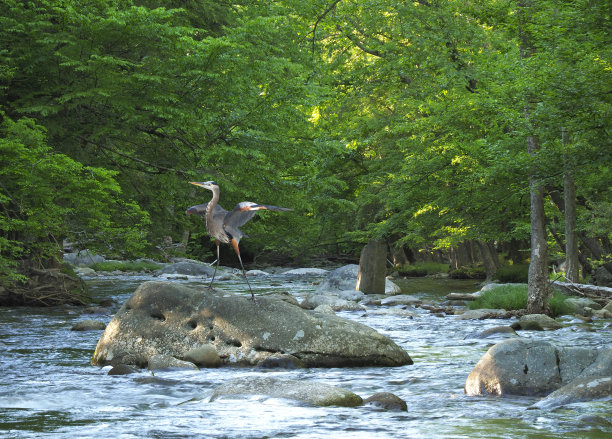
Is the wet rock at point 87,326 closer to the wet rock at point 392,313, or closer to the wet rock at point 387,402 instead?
the wet rock at point 392,313

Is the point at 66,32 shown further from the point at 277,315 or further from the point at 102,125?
the point at 277,315

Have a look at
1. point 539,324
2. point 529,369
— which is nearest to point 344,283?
point 539,324

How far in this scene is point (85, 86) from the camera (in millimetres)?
14055

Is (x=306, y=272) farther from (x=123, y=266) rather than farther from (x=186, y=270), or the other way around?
(x=123, y=266)

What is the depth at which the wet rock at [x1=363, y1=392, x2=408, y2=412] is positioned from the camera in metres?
6.60

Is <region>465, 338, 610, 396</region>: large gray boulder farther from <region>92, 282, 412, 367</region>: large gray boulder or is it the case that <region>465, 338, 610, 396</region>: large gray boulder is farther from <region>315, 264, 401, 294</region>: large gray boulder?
<region>315, 264, 401, 294</region>: large gray boulder

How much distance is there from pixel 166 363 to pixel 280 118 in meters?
9.22

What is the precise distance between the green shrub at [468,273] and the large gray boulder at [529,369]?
2664 cm

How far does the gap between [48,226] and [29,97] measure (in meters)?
3.30

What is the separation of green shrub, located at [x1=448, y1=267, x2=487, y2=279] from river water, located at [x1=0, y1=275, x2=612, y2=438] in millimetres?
23408

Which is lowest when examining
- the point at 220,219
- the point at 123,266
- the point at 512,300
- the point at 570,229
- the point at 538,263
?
the point at 512,300

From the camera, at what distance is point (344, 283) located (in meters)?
24.4

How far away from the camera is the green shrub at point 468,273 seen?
3406 cm

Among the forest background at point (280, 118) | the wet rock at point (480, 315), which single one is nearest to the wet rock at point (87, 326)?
the forest background at point (280, 118)
